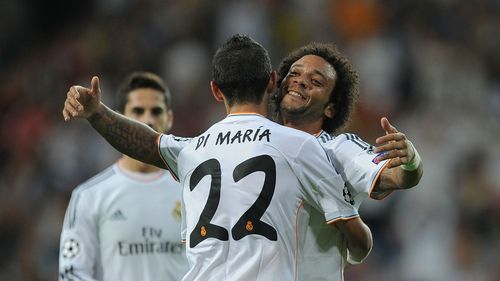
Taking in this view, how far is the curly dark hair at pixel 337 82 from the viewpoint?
5.47 metres

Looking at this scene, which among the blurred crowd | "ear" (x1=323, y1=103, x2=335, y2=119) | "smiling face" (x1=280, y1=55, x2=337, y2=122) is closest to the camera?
"smiling face" (x1=280, y1=55, x2=337, y2=122)

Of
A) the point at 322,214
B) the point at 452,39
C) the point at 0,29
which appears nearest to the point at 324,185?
the point at 322,214

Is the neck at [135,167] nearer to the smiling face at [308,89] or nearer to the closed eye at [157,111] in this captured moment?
the closed eye at [157,111]

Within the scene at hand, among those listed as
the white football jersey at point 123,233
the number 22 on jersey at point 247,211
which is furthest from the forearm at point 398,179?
the white football jersey at point 123,233

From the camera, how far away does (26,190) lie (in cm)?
1242

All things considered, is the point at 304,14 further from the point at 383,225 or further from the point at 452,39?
the point at 383,225

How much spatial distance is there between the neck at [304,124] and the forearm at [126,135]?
2.40 feet

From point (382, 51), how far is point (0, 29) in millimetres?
5869

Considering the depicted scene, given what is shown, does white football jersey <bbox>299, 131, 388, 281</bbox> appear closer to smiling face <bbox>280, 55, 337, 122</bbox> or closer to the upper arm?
smiling face <bbox>280, 55, 337, 122</bbox>

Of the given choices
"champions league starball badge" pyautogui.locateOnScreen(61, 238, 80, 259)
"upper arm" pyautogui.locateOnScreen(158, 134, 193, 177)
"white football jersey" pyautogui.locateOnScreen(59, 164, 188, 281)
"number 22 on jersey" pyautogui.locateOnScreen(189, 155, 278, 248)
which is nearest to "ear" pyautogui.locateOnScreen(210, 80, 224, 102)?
"upper arm" pyautogui.locateOnScreen(158, 134, 193, 177)

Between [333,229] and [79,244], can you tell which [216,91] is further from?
[79,244]

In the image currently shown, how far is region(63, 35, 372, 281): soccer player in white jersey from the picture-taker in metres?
4.62

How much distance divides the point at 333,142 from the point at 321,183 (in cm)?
48

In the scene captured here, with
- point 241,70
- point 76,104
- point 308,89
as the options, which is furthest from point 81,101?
point 308,89
